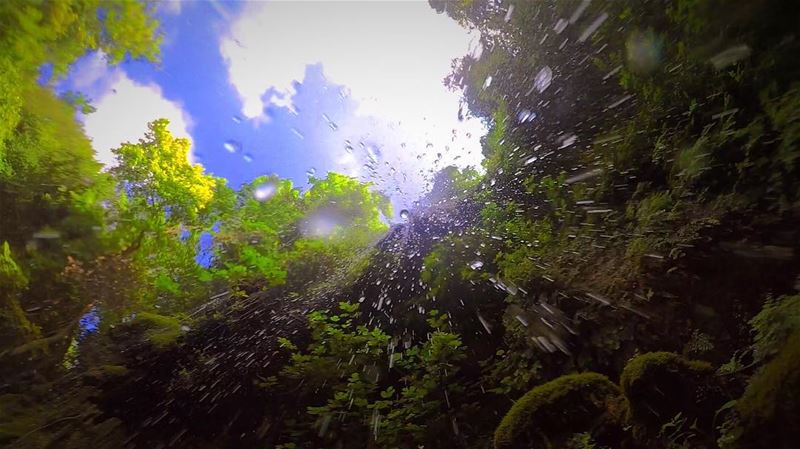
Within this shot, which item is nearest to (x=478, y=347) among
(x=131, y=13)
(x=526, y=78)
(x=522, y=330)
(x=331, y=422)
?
(x=522, y=330)

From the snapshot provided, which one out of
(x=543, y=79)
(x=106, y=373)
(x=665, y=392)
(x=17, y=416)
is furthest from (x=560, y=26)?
(x=17, y=416)

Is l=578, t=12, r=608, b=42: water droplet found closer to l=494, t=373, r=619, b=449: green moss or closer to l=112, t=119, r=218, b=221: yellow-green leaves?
l=494, t=373, r=619, b=449: green moss

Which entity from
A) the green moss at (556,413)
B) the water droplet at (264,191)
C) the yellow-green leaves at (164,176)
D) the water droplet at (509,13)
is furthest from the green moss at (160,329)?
the water droplet at (509,13)

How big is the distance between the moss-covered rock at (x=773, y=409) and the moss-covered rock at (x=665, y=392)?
0.43 m

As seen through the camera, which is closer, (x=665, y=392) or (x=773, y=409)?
(x=773, y=409)

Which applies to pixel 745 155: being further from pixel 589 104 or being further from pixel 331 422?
pixel 331 422

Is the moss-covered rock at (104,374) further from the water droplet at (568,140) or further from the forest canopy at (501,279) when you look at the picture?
the water droplet at (568,140)

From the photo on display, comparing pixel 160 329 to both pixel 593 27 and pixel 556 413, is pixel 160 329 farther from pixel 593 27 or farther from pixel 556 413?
pixel 593 27

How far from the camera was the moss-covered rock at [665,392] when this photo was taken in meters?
2.19

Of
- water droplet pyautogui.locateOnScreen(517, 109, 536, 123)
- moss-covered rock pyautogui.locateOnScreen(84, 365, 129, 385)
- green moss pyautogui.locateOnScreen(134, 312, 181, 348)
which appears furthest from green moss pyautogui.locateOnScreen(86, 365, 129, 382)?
water droplet pyautogui.locateOnScreen(517, 109, 536, 123)

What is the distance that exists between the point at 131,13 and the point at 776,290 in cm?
939

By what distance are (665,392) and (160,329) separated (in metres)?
8.24

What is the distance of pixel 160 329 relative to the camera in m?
6.66

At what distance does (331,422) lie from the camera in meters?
3.98
